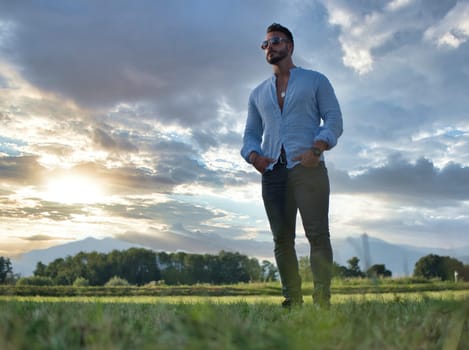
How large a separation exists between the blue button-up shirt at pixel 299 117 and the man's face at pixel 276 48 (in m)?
0.21

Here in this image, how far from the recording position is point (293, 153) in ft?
16.4

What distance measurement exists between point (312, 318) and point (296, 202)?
7.98 ft

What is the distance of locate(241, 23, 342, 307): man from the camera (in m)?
4.77

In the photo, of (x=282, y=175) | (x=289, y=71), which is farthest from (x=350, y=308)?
(x=289, y=71)

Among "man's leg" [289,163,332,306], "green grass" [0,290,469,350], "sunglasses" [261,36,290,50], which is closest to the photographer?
"green grass" [0,290,469,350]

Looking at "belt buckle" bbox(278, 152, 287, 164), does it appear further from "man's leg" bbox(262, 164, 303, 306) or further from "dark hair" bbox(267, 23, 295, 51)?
"dark hair" bbox(267, 23, 295, 51)

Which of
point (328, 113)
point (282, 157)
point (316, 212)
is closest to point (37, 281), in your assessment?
point (282, 157)

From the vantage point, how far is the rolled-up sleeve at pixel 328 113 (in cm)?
476

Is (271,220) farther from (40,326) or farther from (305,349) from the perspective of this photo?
(305,349)

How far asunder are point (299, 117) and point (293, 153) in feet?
1.30

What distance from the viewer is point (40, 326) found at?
79.7 inches

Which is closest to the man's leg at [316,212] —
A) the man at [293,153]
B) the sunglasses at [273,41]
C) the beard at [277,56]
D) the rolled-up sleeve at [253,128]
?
the man at [293,153]

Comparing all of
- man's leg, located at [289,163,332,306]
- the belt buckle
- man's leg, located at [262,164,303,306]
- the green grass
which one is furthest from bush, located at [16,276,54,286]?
the green grass

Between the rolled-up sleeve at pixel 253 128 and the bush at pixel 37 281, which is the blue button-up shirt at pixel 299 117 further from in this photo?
the bush at pixel 37 281
